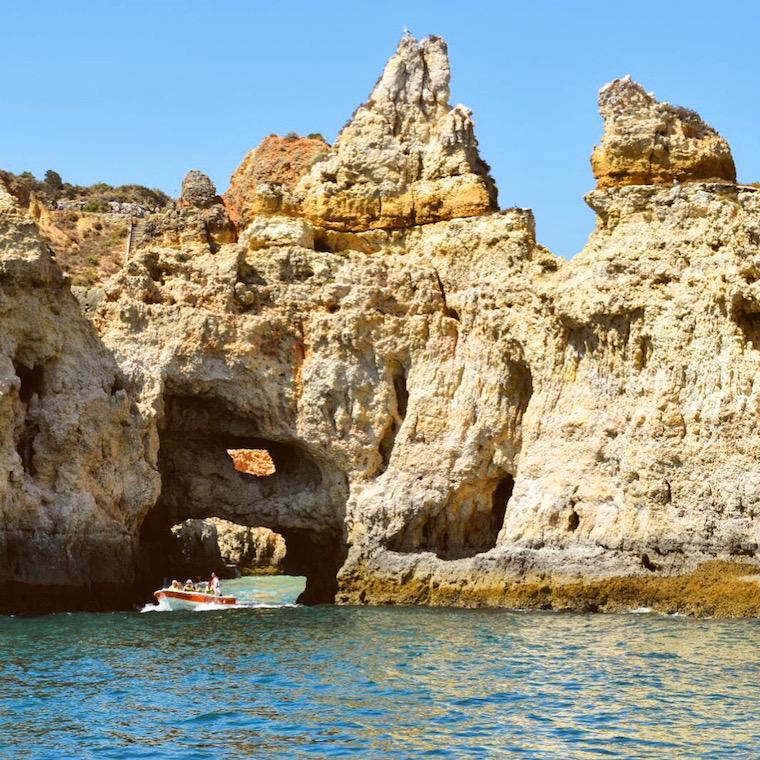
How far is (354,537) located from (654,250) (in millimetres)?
10938

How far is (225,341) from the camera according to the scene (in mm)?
39062

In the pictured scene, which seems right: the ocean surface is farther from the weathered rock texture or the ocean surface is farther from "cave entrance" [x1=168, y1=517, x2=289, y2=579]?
"cave entrance" [x1=168, y1=517, x2=289, y2=579]

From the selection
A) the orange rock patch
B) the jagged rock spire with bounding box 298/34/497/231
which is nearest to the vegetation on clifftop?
the orange rock patch

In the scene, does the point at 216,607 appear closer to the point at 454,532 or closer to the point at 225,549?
the point at 454,532

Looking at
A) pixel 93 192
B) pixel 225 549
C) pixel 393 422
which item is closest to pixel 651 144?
pixel 393 422

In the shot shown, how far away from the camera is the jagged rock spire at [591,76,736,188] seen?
119 ft

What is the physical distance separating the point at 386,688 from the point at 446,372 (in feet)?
55.9

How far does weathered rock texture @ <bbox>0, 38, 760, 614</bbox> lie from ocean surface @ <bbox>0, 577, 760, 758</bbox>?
9.36ft

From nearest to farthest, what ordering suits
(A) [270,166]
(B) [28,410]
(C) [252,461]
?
(B) [28,410] → (A) [270,166] → (C) [252,461]

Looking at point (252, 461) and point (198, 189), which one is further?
point (252, 461)

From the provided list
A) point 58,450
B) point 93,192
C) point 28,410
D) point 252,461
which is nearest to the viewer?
point 58,450

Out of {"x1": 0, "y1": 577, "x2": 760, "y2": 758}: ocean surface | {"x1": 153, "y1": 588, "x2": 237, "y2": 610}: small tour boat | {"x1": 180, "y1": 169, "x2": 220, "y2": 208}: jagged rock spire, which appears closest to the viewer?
A: {"x1": 0, "y1": 577, "x2": 760, "y2": 758}: ocean surface

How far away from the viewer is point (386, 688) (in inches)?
901

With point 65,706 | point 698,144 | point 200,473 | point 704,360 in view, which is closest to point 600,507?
point 704,360
